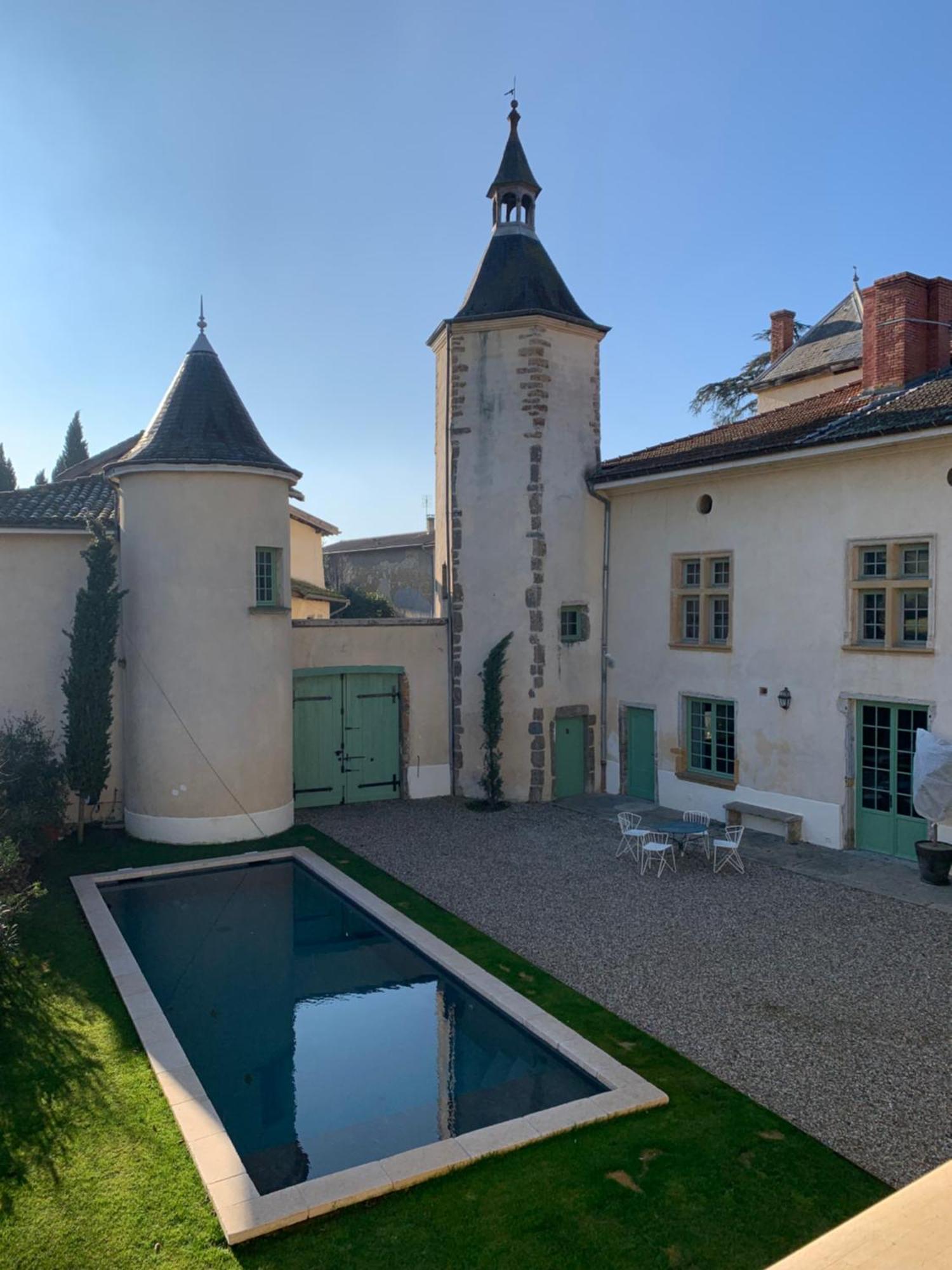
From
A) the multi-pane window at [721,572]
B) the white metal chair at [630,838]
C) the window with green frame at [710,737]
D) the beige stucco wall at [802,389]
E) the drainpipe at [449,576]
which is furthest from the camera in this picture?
the beige stucco wall at [802,389]

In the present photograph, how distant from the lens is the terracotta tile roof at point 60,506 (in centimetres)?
1546

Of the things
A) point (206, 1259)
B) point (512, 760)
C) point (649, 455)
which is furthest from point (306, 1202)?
point (649, 455)

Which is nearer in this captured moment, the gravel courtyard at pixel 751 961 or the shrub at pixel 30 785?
the gravel courtyard at pixel 751 961

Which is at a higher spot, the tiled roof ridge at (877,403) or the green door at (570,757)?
the tiled roof ridge at (877,403)

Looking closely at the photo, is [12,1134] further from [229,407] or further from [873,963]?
[229,407]

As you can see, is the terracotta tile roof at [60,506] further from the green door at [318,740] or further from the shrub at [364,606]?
→ the shrub at [364,606]

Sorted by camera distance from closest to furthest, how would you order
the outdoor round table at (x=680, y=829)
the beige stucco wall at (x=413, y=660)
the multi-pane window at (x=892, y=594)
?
the multi-pane window at (x=892, y=594), the outdoor round table at (x=680, y=829), the beige stucco wall at (x=413, y=660)

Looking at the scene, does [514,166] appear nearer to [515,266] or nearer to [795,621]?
[515,266]

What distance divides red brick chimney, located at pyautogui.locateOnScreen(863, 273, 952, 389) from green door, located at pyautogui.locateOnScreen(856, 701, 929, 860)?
597 centimetres

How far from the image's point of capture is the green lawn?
530 cm

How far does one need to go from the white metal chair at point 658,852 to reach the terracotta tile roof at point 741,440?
654 cm

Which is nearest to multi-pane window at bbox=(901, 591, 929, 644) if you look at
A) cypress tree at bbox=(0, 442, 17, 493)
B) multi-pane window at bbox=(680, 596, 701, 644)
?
multi-pane window at bbox=(680, 596, 701, 644)

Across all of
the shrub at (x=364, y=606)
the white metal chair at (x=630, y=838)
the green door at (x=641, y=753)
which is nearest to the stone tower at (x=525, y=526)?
the green door at (x=641, y=753)

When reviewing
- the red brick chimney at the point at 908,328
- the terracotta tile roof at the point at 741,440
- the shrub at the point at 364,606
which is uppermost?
the red brick chimney at the point at 908,328
